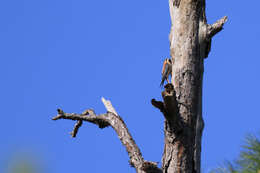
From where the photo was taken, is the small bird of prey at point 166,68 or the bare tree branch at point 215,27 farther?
the small bird of prey at point 166,68

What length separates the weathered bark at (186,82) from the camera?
4590mm

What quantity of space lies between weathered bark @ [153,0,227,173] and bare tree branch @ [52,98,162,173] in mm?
472

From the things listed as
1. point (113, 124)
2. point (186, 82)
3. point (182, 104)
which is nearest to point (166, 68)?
point (113, 124)

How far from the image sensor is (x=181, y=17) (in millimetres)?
5418

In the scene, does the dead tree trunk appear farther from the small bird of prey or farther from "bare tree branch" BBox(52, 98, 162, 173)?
the small bird of prey

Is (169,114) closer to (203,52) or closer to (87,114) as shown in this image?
(203,52)

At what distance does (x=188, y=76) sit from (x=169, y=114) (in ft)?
2.80

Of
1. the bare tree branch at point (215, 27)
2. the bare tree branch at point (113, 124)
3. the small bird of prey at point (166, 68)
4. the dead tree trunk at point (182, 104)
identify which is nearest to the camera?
the dead tree trunk at point (182, 104)

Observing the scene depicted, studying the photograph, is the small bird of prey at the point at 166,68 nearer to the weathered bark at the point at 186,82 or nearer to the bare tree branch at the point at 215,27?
the weathered bark at the point at 186,82

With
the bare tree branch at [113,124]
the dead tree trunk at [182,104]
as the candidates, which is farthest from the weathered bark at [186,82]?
the bare tree branch at [113,124]

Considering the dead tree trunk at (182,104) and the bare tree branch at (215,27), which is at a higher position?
the bare tree branch at (215,27)

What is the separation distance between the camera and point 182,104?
190 inches

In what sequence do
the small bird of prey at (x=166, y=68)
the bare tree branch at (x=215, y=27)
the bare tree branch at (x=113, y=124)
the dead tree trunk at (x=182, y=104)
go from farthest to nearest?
the small bird of prey at (x=166, y=68) → the bare tree branch at (x=215, y=27) → the bare tree branch at (x=113, y=124) → the dead tree trunk at (x=182, y=104)

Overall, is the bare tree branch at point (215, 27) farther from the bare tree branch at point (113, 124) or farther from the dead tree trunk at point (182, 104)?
the bare tree branch at point (113, 124)
